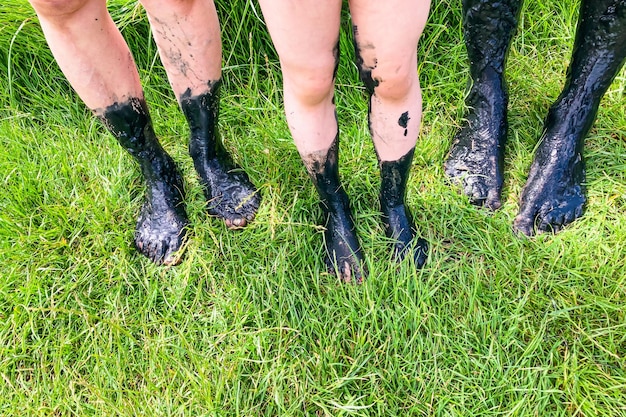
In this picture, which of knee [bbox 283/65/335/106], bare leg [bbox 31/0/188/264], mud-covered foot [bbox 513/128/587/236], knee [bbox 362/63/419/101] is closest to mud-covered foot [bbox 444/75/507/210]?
mud-covered foot [bbox 513/128/587/236]

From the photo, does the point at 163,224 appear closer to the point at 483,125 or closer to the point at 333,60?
the point at 333,60

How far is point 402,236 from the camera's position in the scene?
68.1 inches

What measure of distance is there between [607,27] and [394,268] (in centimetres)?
96

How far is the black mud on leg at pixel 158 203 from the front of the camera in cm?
183

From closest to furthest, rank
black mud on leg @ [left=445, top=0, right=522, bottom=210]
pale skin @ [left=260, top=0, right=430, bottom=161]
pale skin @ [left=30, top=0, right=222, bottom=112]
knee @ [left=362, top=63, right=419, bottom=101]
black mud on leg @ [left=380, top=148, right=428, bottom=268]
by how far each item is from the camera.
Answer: pale skin @ [left=260, top=0, right=430, bottom=161] < knee @ [left=362, top=63, right=419, bottom=101] < pale skin @ [left=30, top=0, right=222, bottom=112] < black mud on leg @ [left=380, top=148, right=428, bottom=268] < black mud on leg @ [left=445, top=0, right=522, bottom=210]

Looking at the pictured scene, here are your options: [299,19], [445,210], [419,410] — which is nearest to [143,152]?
[299,19]

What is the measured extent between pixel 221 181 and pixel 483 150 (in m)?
0.98

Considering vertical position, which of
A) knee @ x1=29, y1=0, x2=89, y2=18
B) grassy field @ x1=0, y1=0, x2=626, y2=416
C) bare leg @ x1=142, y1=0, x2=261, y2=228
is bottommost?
grassy field @ x1=0, y1=0, x2=626, y2=416

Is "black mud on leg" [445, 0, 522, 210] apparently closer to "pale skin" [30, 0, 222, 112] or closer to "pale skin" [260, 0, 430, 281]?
"pale skin" [260, 0, 430, 281]

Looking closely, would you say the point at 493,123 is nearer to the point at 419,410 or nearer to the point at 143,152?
the point at 419,410

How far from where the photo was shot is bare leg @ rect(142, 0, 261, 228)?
5.05ft

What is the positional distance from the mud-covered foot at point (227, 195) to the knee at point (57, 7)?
2.26 feet

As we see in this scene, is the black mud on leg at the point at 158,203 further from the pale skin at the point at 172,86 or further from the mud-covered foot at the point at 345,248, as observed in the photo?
the mud-covered foot at the point at 345,248

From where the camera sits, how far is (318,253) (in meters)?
1.79
